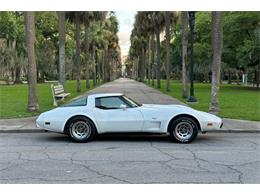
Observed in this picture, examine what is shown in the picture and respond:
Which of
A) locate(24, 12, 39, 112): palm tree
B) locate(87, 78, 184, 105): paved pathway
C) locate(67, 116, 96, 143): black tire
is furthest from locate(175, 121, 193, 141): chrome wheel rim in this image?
locate(87, 78, 184, 105): paved pathway

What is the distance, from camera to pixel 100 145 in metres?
9.35

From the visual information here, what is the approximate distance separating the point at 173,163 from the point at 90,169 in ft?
5.15

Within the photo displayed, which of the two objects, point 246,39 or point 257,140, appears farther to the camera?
point 246,39

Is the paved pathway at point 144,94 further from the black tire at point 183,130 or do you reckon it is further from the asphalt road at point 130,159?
the black tire at point 183,130

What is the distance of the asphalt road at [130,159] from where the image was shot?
6188mm

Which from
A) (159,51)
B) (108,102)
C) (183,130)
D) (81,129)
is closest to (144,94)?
(159,51)

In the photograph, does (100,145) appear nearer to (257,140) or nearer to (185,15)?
(257,140)

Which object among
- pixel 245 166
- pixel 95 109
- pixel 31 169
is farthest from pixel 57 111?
pixel 245 166

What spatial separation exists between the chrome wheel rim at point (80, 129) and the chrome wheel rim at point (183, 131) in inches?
86.9

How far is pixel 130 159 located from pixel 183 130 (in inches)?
94.4

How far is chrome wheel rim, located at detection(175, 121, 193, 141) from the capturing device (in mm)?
9531

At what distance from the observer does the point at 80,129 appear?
32.3ft

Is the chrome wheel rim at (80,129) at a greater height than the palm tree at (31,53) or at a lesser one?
lesser

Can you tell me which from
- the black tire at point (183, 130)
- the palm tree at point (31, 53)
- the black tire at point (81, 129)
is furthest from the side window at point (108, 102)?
the palm tree at point (31, 53)
